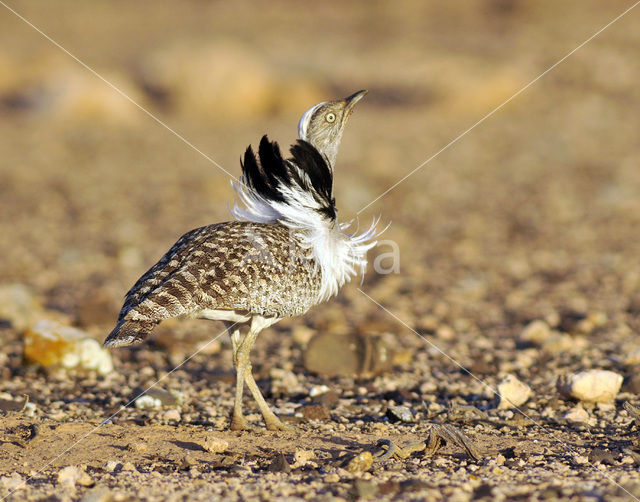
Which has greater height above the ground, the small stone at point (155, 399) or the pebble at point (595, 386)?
the pebble at point (595, 386)

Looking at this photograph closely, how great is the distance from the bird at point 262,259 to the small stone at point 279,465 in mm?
732

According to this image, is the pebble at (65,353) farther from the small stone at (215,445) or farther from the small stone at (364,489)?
the small stone at (364,489)

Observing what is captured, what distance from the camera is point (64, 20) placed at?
24797mm

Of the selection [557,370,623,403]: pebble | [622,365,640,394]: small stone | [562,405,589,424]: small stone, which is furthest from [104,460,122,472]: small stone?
[622,365,640,394]: small stone

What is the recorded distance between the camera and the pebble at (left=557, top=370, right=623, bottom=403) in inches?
202

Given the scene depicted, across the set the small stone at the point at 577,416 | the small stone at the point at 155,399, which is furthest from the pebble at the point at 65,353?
the small stone at the point at 577,416

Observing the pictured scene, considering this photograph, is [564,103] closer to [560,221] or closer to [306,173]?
[560,221]

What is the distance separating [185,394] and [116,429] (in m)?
0.97

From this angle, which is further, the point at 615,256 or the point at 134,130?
the point at 134,130

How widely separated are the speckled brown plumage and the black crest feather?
0.29m

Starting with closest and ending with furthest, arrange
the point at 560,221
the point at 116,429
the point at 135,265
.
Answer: the point at 116,429, the point at 135,265, the point at 560,221

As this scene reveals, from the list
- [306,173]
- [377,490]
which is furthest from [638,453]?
[306,173]

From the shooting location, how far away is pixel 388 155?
45.0ft

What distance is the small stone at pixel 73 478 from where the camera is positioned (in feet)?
12.1
